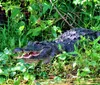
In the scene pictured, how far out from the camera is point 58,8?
15.6 ft

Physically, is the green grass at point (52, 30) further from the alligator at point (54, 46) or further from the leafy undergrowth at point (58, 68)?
the alligator at point (54, 46)

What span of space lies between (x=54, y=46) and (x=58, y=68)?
18.3 inches

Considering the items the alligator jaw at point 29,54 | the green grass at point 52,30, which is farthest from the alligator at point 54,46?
the green grass at point 52,30

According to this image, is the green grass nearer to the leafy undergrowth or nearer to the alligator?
the leafy undergrowth

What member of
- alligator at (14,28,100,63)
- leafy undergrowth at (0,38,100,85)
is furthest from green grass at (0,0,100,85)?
alligator at (14,28,100,63)

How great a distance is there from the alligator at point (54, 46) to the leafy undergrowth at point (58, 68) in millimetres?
119

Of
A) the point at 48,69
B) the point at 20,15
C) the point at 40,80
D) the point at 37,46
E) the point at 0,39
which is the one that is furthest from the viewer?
the point at 20,15

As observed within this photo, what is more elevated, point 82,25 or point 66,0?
point 66,0

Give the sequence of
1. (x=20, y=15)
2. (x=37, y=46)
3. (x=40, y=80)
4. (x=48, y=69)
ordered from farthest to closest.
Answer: (x=20, y=15)
(x=37, y=46)
(x=48, y=69)
(x=40, y=80)

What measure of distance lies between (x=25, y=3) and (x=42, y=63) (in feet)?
5.45

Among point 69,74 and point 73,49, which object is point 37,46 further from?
point 69,74

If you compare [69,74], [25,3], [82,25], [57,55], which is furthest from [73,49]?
[25,3]

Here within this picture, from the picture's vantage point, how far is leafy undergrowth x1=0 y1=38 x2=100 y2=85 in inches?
121

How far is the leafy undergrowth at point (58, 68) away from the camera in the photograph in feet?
10.1
